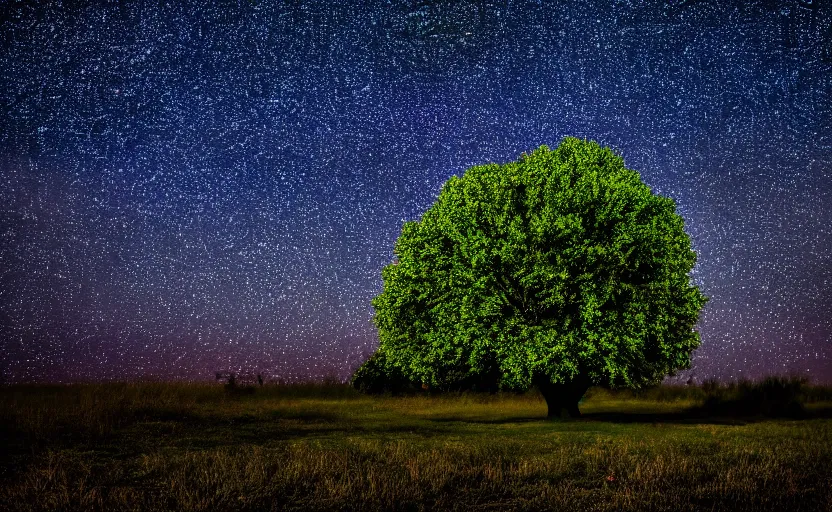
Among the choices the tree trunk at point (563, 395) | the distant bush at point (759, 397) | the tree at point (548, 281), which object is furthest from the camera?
the distant bush at point (759, 397)

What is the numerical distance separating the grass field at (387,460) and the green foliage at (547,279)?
3.19 meters

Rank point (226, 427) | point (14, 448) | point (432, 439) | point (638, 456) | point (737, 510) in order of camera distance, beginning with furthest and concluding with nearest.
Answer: point (226, 427), point (432, 439), point (14, 448), point (638, 456), point (737, 510)

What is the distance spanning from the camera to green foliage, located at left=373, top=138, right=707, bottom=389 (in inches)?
1240

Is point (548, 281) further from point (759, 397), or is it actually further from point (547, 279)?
point (759, 397)

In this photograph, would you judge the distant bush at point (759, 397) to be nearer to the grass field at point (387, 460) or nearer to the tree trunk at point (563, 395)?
the grass field at point (387, 460)

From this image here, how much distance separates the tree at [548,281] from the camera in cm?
3148

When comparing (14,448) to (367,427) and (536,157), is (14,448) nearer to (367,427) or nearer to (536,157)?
(367,427)

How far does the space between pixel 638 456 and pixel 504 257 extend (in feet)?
44.0

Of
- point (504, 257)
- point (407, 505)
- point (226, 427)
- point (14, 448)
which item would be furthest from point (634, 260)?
point (14, 448)

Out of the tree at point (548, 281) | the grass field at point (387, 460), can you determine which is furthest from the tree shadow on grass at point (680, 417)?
the tree at point (548, 281)

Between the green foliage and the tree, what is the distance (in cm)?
7

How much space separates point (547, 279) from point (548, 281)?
56cm

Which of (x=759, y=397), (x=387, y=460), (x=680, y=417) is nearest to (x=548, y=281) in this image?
(x=680, y=417)

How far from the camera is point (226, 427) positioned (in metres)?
29.7
